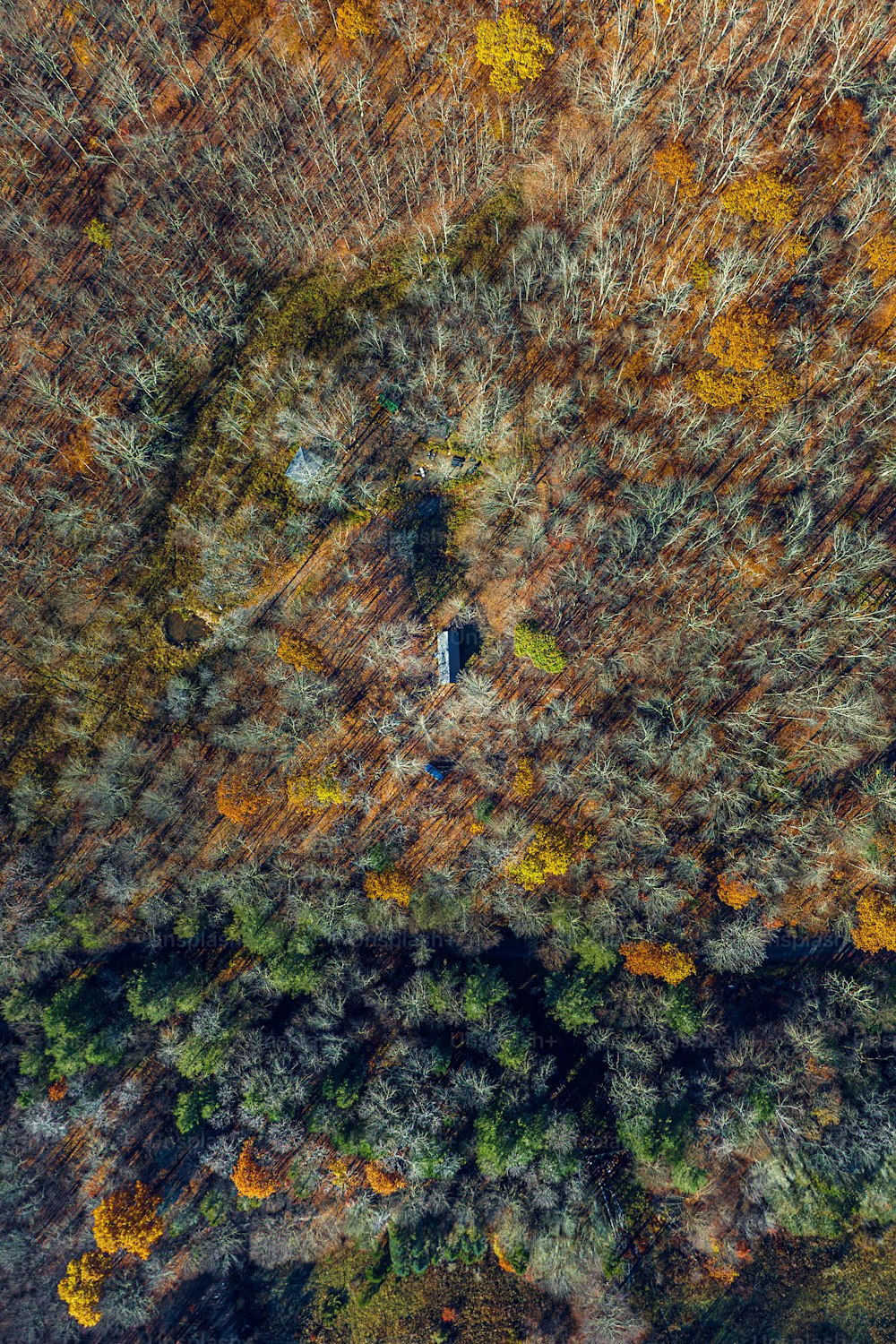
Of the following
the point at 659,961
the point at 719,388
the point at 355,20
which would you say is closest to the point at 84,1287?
the point at 659,961

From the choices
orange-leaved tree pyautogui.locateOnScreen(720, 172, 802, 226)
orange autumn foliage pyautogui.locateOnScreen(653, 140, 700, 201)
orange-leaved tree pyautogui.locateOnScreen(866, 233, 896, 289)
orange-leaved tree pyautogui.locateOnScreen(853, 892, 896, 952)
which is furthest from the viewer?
orange-leaved tree pyautogui.locateOnScreen(853, 892, 896, 952)

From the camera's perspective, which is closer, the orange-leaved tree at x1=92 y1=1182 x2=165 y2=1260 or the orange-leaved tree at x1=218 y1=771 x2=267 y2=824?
the orange-leaved tree at x1=92 y1=1182 x2=165 y2=1260

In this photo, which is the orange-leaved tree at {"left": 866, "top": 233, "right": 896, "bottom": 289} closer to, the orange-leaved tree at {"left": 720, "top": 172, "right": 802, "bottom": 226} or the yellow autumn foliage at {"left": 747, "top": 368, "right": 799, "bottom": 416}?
the orange-leaved tree at {"left": 720, "top": 172, "right": 802, "bottom": 226}

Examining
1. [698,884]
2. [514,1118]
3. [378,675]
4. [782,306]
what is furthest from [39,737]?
[782,306]

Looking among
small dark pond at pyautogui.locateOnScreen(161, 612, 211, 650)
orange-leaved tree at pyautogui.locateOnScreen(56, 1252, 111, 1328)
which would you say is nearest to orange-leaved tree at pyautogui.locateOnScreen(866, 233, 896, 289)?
small dark pond at pyautogui.locateOnScreen(161, 612, 211, 650)

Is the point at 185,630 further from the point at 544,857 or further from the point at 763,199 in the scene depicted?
the point at 763,199

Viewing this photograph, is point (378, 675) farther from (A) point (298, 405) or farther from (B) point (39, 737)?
(B) point (39, 737)

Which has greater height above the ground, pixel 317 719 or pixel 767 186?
pixel 767 186
